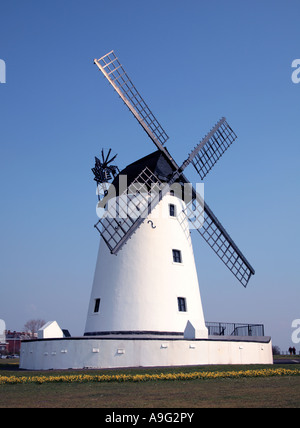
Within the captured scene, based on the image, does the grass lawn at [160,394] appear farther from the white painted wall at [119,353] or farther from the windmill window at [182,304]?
the windmill window at [182,304]

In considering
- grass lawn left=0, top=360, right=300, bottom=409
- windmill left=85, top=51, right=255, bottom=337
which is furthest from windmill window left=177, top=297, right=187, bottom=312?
grass lawn left=0, top=360, right=300, bottom=409

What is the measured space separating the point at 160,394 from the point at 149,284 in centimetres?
1335

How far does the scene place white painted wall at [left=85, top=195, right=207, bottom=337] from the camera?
24.1 meters

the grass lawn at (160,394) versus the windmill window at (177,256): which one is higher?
the windmill window at (177,256)

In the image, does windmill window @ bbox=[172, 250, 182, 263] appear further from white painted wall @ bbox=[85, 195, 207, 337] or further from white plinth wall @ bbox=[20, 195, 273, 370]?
white painted wall @ bbox=[85, 195, 207, 337]

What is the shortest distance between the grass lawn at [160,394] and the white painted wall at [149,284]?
940 centimetres

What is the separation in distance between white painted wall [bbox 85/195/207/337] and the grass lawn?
9402mm

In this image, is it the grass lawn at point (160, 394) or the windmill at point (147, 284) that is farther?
the windmill at point (147, 284)

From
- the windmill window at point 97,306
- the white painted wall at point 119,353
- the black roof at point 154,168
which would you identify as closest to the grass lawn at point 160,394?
the white painted wall at point 119,353

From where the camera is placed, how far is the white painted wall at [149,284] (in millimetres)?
24062

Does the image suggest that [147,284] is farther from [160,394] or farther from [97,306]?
[160,394]

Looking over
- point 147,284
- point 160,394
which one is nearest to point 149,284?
point 147,284
